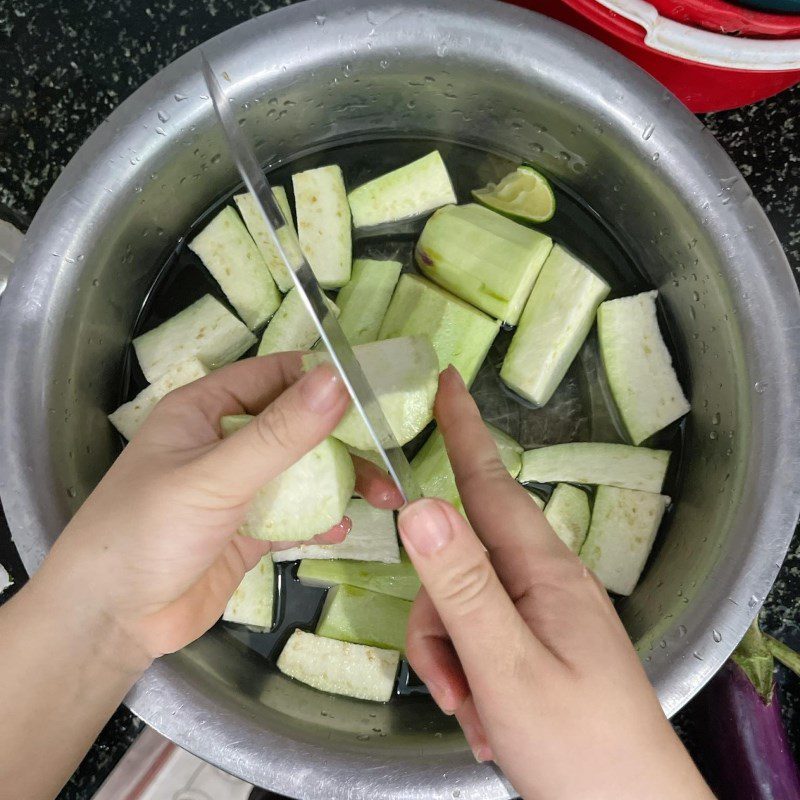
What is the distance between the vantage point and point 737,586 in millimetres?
812

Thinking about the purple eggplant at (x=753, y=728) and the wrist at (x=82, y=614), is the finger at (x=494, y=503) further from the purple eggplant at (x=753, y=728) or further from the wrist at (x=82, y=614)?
the purple eggplant at (x=753, y=728)

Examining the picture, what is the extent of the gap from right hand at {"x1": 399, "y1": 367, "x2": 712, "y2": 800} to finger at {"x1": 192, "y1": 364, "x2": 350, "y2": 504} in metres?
0.14

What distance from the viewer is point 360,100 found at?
3.34 feet

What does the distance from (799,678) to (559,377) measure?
25.5 inches

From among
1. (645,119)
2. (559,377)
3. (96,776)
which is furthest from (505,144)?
(96,776)

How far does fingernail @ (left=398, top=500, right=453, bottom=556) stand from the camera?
0.63 meters

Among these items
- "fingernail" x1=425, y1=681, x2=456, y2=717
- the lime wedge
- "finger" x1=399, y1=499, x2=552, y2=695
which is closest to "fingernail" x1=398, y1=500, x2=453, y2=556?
"finger" x1=399, y1=499, x2=552, y2=695

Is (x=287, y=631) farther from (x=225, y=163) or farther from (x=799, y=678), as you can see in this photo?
(x=799, y=678)

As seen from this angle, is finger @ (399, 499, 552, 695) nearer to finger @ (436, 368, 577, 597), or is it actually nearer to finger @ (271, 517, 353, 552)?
finger @ (436, 368, 577, 597)

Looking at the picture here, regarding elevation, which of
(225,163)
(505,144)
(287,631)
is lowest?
(287,631)

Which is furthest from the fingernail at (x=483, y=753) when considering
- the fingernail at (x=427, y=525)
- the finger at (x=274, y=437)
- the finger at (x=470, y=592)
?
the finger at (x=274, y=437)

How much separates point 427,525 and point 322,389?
6.8 inches

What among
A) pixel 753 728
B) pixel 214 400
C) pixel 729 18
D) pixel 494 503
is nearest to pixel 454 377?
pixel 494 503

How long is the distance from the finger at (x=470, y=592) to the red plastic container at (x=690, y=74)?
2.18ft
